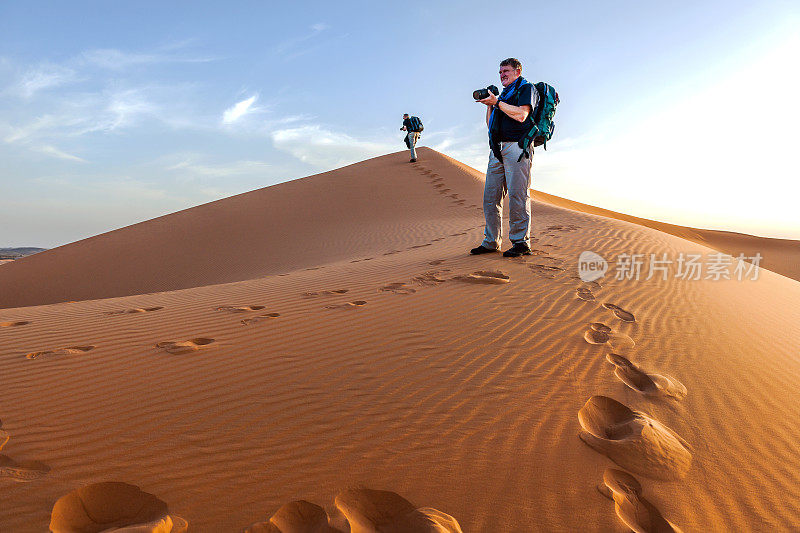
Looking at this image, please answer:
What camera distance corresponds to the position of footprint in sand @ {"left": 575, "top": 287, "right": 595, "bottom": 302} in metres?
3.90

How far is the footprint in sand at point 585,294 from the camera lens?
3899mm

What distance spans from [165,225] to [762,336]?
57.6 feet

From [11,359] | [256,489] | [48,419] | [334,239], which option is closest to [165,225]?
[334,239]

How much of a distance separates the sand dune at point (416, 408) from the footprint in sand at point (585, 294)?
0.10ft

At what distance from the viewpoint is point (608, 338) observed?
306 cm

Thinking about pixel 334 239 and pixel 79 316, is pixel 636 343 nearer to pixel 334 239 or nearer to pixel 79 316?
pixel 79 316

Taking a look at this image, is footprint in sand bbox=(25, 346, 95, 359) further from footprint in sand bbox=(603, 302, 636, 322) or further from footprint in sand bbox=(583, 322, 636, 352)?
footprint in sand bbox=(603, 302, 636, 322)

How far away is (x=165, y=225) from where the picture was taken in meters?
15.9
